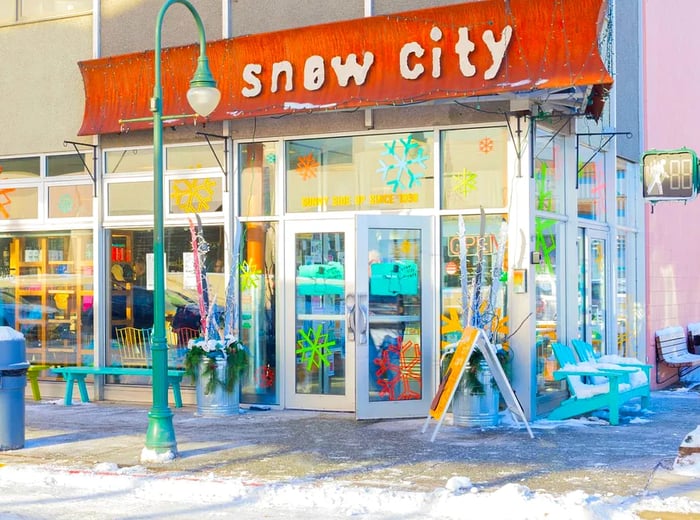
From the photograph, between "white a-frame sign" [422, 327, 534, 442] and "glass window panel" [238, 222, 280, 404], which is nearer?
"white a-frame sign" [422, 327, 534, 442]

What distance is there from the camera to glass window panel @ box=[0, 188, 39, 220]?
1548 cm

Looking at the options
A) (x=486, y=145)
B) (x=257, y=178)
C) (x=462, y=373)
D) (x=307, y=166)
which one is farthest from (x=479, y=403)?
(x=257, y=178)

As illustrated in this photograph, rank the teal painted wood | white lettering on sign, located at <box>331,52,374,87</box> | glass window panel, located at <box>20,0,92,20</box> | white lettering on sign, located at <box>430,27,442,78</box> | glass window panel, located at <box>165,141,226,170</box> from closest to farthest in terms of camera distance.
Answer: white lettering on sign, located at <box>430,27,442,78</box> < the teal painted wood < white lettering on sign, located at <box>331,52,374,87</box> < glass window panel, located at <box>165,141,226,170</box> < glass window panel, located at <box>20,0,92,20</box>

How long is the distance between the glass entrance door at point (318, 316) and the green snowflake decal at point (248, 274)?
1.69 ft

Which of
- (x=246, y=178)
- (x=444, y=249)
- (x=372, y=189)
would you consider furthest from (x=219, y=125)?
(x=444, y=249)

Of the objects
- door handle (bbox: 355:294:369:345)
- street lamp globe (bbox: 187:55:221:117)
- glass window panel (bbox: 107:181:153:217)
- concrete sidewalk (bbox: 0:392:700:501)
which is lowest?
concrete sidewalk (bbox: 0:392:700:501)

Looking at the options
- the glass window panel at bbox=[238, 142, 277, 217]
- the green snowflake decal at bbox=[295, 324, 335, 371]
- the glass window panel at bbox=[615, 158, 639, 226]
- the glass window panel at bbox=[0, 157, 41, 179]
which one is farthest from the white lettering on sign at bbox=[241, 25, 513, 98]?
the glass window panel at bbox=[615, 158, 639, 226]

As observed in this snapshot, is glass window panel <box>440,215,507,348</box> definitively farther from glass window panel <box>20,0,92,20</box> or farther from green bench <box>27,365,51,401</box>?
glass window panel <box>20,0,92,20</box>

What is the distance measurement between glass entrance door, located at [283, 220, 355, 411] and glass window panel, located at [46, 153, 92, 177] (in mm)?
3591

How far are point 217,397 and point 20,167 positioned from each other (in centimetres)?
528

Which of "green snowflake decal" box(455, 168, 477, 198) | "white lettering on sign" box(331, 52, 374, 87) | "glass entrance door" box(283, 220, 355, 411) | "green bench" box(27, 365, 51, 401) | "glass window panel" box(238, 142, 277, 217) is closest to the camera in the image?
"white lettering on sign" box(331, 52, 374, 87)

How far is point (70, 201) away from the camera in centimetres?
1518

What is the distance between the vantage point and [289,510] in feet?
26.5

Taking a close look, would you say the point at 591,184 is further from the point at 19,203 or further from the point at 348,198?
the point at 19,203
